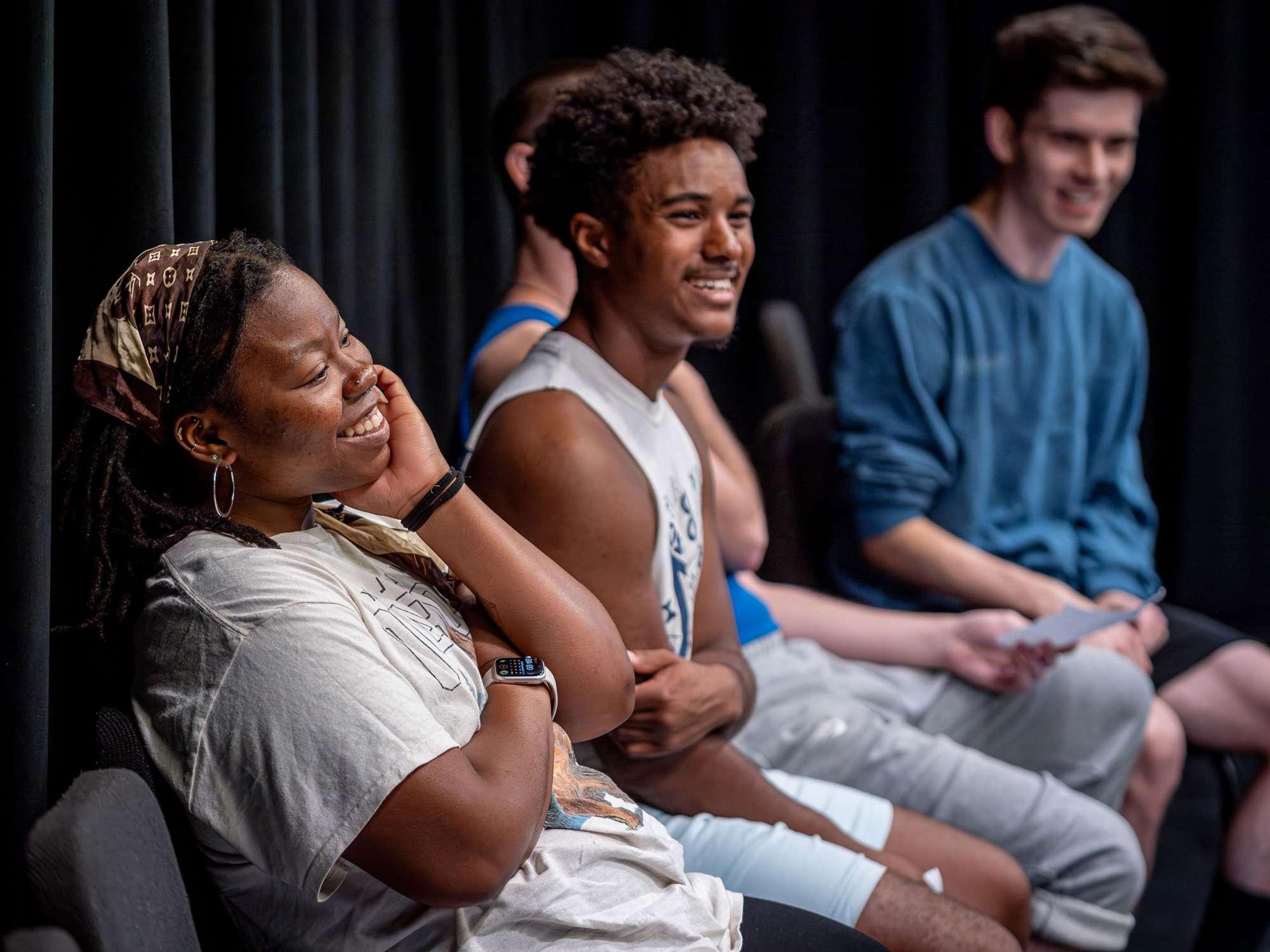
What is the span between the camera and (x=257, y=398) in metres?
1.05

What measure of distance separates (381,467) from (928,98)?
9.66ft

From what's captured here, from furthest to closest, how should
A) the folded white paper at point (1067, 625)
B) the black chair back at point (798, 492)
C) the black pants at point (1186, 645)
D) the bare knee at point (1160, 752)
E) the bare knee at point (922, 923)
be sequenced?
the black chair back at point (798, 492) < the black pants at point (1186, 645) < the bare knee at point (1160, 752) < the folded white paper at point (1067, 625) < the bare knee at point (922, 923)

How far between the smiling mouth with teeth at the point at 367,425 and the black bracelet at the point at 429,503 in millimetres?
71

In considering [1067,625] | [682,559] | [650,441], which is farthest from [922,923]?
[1067,625]

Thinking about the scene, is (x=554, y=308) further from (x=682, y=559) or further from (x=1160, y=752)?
(x=1160, y=752)

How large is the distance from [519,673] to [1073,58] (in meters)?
1.89

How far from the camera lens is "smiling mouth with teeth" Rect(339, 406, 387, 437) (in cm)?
112

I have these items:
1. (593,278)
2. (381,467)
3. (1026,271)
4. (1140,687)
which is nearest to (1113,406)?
(1026,271)

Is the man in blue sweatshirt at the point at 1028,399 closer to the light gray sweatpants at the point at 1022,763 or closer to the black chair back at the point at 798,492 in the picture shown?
the black chair back at the point at 798,492

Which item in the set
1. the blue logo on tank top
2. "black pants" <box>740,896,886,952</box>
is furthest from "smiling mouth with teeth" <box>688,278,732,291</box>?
"black pants" <box>740,896,886,952</box>

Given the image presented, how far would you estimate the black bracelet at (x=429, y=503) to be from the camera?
3.75ft

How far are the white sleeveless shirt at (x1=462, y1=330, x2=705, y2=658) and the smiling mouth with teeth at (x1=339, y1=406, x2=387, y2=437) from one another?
32 cm

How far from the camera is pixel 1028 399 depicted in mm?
2465

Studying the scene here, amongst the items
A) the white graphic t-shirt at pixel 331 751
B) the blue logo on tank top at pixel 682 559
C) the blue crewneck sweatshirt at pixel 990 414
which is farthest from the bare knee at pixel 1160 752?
the white graphic t-shirt at pixel 331 751
